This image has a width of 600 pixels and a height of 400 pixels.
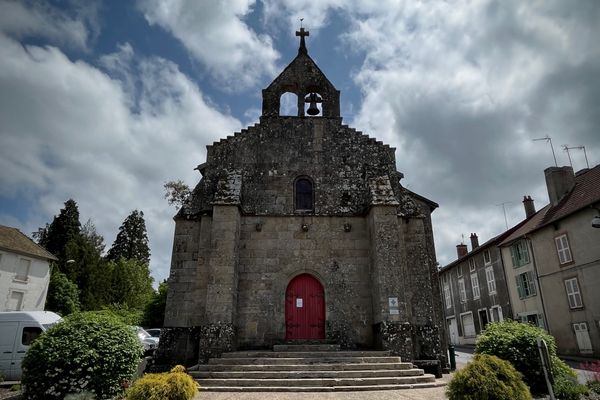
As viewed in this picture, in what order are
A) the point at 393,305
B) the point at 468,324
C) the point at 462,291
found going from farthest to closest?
1. the point at 462,291
2. the point at 468,324
3. the point at 393,305

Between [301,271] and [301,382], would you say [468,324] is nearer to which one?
[301,271]

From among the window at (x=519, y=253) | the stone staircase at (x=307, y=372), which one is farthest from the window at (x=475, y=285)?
the stone staircase at (x=307, y=372)

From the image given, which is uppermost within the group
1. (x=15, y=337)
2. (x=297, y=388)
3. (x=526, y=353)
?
(x=15, y=337)

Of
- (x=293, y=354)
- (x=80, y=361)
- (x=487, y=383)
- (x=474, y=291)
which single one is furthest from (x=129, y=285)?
(x=487, y=383)

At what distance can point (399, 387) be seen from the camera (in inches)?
379

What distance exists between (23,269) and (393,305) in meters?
24.8

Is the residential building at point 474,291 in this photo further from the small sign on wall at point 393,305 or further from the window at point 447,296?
the small sign on wall at point 393,305

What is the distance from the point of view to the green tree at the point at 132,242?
45219 mm

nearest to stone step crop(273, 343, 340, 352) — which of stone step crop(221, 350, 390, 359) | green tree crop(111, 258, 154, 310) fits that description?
stone step crop(221, 350, 390, 359)

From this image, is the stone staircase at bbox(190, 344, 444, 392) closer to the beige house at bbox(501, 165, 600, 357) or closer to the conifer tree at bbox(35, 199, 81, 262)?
the beige house at bbox(501, 165, 600, 357)

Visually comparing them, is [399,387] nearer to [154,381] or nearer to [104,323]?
[154,381]

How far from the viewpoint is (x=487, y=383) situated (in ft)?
20.7

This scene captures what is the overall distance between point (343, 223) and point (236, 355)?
593 cm

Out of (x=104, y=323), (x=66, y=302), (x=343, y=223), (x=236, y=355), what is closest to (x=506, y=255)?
(x=343, y=223)
